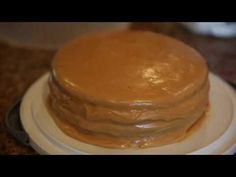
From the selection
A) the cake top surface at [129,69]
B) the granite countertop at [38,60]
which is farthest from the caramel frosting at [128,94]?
the granite countertop at [38,60]

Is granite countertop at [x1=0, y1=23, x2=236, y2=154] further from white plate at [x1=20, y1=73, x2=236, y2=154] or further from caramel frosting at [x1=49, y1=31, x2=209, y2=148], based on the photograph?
caramel frosting at [x1=49, y1=31, x2=209, y2=148]

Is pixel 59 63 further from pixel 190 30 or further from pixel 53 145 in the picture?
pixel 190 30

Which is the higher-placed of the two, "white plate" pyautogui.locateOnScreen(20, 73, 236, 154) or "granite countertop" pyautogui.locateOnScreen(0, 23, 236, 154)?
"white plate" pyautogui.locateOnScreen(20, 73, 236, 154)

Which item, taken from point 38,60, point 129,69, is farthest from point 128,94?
point 38,60

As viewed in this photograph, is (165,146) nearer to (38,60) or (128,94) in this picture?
(128,94)

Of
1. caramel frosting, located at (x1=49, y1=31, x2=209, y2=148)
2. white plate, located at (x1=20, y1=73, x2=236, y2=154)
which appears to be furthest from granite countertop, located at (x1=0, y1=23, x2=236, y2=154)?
caramel frosting, located at (x1=49, y1=31, x2=209, y2=148)
